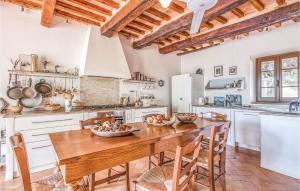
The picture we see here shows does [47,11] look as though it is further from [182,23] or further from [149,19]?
[182,23]

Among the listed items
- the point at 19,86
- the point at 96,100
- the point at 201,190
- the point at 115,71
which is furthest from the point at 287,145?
the point at 19,86

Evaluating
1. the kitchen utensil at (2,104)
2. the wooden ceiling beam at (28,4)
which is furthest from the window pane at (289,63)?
the kitchen utensil at (2,104)

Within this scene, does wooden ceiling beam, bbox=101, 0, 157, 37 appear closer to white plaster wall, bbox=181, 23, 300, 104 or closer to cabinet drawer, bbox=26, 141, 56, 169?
cabinet drawer, bbox=26, 141, 56, 169

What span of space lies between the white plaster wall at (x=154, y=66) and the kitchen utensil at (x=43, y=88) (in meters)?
1.61

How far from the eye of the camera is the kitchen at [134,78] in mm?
2479

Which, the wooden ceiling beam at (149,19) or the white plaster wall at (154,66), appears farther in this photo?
the white plaster wall at (154,66)

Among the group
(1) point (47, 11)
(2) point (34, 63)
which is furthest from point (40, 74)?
(1) point (47, 11)

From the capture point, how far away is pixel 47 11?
2.62 metres

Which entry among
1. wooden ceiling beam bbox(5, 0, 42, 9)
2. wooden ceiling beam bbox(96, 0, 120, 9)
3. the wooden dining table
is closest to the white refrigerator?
wooden ceiling beam bbox(96, 0, 120, 9)

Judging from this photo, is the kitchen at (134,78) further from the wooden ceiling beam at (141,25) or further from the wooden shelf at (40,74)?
the wooden ceiling beam at (141,25)

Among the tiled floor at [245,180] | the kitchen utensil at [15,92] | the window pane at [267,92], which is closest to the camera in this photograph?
the tiled floor at [245,180]

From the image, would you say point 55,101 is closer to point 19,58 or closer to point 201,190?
point 19,58

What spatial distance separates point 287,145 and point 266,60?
225 centimetres

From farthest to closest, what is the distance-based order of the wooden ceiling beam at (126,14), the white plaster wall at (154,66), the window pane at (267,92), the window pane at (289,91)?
1. the white plaster wall at (154,66)
2. the window pane at (267,92)
3. the window pane at (289,91)
4. the wooden ceiling beam at (126,14)
